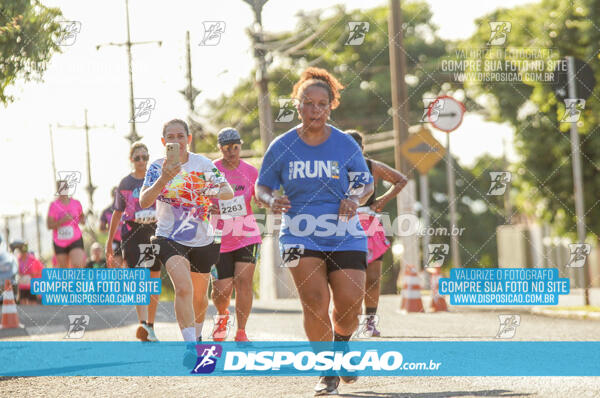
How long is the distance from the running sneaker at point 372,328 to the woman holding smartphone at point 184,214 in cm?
280

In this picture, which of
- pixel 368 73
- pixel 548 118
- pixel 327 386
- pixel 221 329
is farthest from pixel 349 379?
pixel 368 73

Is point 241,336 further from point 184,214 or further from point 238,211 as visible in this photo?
point 184,214

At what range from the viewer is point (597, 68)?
2152 centimetres

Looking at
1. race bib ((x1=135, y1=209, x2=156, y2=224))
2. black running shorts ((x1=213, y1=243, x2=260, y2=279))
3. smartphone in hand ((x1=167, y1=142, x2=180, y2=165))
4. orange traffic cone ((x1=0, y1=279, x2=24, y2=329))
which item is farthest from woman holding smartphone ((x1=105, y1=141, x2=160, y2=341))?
orange traffic cone ((x1=0, y1=279, x2=24, y2=329))

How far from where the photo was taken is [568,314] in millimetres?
14102

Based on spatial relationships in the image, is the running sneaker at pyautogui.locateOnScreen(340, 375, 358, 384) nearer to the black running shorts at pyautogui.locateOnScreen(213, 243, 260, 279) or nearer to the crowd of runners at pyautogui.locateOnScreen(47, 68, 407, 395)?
the crowd of runners at pyautogui.locateOnScreen(47, 68, 407, 395)

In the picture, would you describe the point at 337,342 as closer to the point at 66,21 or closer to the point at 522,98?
the point at 66,21

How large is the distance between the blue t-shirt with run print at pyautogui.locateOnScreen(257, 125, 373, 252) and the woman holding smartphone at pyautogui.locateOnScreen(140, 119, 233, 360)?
1.23 m

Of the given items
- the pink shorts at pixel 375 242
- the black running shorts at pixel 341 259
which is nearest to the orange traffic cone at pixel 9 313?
the pink shorts at pixel 375 242

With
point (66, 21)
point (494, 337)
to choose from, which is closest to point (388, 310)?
point (494, 337)

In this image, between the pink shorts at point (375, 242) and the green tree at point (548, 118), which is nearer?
the pink shorts at point (375, 242)

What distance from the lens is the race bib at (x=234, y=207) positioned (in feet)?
30.5

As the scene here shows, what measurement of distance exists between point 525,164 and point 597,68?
421 cm

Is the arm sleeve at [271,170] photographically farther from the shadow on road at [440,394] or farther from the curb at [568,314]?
the curb at [568,314]
